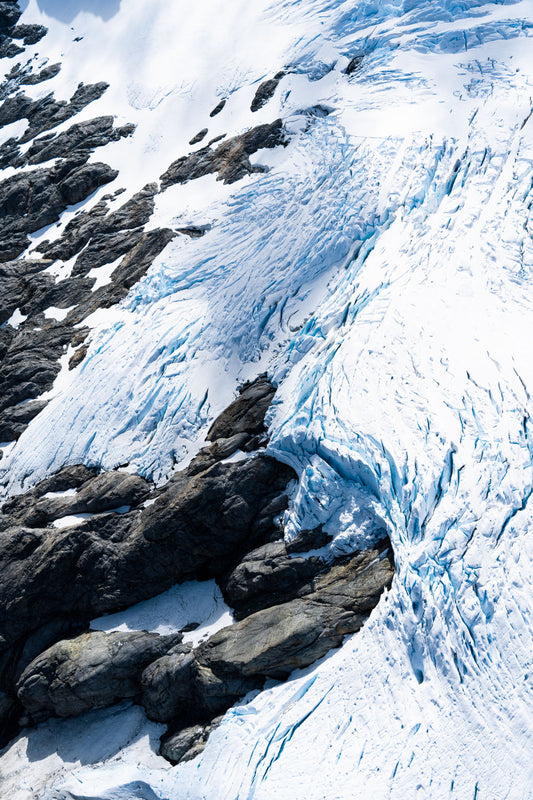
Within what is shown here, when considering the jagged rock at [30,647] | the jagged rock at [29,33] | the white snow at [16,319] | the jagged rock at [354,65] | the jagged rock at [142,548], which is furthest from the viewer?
the jagged rock at [29,33]

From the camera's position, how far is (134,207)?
20.2 metres

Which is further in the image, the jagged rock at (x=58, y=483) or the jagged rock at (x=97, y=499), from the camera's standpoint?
the jagged rock at (x=58, y=483)

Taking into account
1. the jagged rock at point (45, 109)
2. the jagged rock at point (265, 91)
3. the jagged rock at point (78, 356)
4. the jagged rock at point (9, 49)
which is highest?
the jagged rock at point (9, 49)

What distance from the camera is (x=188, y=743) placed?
9.66 metres

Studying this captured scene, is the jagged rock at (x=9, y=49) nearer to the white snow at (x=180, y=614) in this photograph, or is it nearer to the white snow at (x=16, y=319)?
the white snow at (x=16, y=319)

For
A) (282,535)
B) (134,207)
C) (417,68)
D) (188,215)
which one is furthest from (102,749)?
(417,68)

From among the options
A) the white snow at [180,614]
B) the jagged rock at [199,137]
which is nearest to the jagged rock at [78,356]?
the white snow at [180,614]

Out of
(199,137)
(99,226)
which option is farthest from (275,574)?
(199,137)

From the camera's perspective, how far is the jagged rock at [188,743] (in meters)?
9.48

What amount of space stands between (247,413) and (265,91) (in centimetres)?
1333

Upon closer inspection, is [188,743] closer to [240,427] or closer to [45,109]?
[240,427]

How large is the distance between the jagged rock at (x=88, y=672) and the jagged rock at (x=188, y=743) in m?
1.36

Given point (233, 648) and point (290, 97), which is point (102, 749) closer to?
point (233, 648)

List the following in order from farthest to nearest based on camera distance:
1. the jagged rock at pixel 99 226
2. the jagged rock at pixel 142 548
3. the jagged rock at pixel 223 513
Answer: the jagged rock at pixel 99 226, the jagged rock at pixel 142 548, the jagged rock at pixel 223 513
